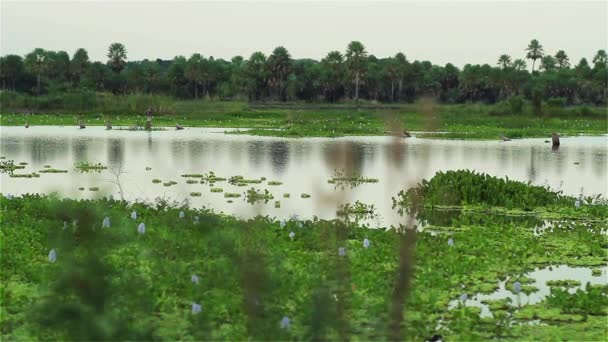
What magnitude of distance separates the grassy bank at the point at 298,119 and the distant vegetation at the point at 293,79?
77.8 ft

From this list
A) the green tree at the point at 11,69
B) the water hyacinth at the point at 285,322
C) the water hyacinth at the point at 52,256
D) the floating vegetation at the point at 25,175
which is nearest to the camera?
the water hyacinth at the point at 285,322

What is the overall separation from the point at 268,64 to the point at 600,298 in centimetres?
8977

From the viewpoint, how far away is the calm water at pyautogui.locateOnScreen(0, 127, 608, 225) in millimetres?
18688

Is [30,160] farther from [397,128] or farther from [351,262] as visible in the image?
[397,128]

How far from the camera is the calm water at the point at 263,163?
18688 millimetres

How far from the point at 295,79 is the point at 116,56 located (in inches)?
1033

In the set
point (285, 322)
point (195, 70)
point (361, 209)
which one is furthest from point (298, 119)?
point (285, 322)

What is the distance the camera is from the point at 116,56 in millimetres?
108250

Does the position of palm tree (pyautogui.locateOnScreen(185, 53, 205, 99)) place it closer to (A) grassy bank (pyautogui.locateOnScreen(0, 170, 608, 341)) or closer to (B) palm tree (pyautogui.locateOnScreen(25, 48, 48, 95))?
(B) palm tree (pyautogui.locateOnScreen(25, 48, 48, 95))

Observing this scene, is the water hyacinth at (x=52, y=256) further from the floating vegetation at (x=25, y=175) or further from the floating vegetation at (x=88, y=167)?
the floating vegetation at (x=88, y=167)

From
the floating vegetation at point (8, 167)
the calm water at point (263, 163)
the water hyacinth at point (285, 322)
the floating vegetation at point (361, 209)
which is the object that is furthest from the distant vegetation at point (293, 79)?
Result: the water hyacinth at point (285, 322)

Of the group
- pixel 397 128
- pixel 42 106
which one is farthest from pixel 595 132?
pixel 397 128

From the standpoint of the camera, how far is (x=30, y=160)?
26.9m

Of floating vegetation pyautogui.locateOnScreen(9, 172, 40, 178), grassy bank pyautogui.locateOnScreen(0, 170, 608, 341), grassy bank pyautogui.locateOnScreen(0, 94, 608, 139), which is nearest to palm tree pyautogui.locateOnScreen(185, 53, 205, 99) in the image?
grassy bank pyautogui.locateOnScreen(0, 94, 608, 139)
